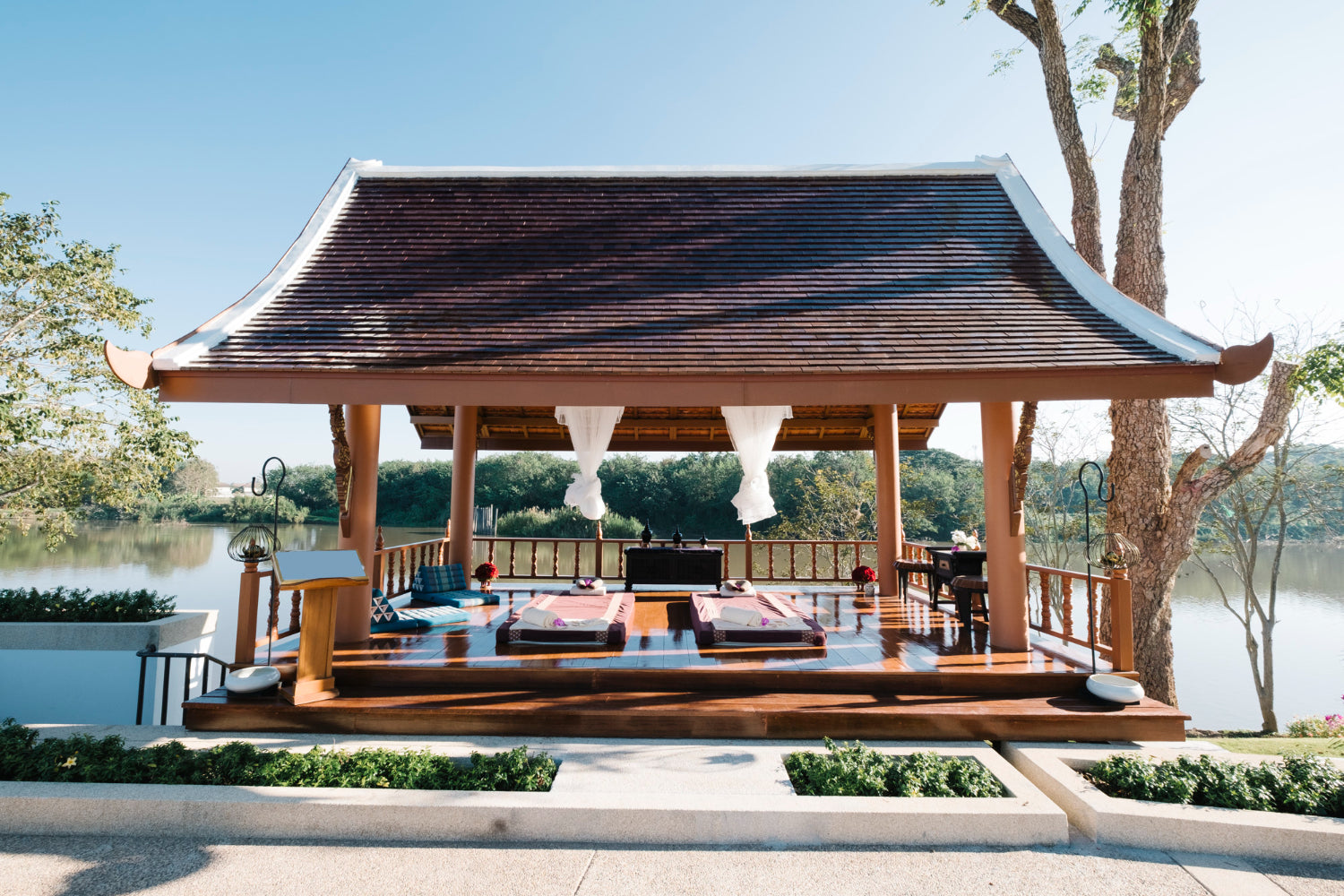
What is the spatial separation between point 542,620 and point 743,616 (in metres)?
1.74

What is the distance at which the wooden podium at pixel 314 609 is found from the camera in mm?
4241

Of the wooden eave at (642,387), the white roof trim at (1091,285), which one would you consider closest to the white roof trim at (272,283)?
the wooden eave at (642,387)

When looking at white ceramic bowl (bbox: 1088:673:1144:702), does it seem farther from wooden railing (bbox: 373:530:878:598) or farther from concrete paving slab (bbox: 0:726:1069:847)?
wooden railing (bbox: 373:530:878:598)

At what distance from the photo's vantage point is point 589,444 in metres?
7.91

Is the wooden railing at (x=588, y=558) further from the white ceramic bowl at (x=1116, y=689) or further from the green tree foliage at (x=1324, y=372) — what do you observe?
the green tree foliage at (x=1324, y=372)

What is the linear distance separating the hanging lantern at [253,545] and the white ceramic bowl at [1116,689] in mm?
5787

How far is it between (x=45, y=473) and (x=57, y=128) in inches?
212

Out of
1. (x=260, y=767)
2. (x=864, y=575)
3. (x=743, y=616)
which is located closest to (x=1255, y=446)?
(x=864, y=575)

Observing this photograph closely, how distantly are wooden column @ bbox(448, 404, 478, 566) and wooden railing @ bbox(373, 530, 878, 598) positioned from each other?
23 cm

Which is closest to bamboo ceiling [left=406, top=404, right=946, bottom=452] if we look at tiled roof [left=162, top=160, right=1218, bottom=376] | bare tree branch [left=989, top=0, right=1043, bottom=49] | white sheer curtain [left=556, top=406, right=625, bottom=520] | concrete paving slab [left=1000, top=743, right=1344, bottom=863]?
white sheer curtain [left=556, top=406, right=625, bottom=520]

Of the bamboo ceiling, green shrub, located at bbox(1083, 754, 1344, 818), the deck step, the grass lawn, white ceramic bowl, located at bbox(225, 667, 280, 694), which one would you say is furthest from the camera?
the bamboo ceiling

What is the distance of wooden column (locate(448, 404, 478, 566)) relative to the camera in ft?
27.2

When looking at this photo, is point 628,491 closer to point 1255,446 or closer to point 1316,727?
point 1255,446

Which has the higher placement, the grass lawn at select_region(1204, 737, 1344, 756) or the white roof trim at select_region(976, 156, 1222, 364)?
the white roof trim at select_region(976, 156, 1222, 364)
